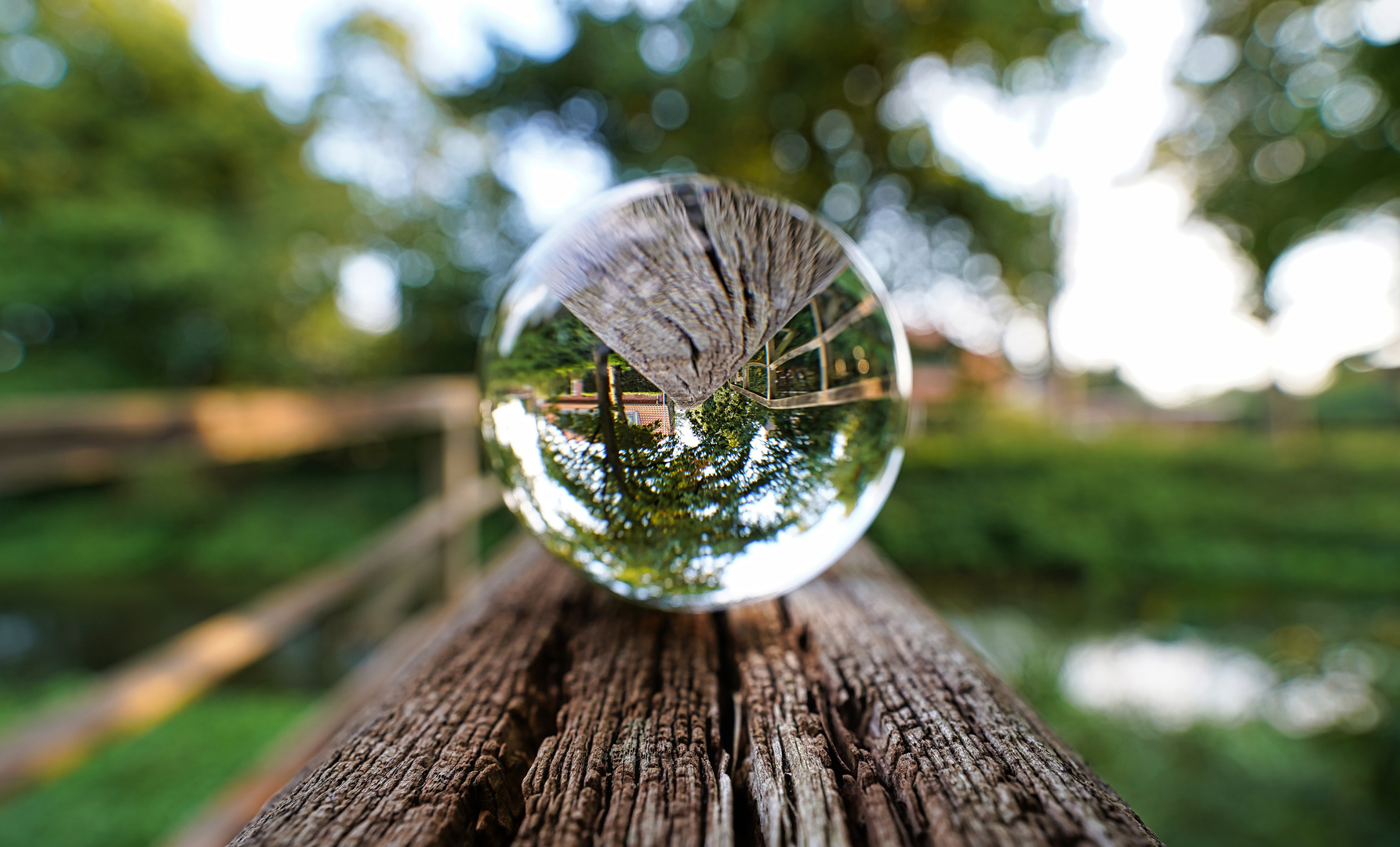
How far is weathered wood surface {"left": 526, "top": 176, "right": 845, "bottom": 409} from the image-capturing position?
46 centimetres

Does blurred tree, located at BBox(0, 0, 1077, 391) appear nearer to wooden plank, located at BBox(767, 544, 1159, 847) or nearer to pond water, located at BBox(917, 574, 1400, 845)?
pond water, located at BBox(917, 574, 1400, 845)

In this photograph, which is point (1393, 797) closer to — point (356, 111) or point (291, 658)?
point (291, 658)

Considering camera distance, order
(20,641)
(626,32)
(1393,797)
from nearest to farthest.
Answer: (1393,797) < (626,32) < (20,641)

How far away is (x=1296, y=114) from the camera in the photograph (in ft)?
10.6

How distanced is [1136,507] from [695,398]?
25.2 ft

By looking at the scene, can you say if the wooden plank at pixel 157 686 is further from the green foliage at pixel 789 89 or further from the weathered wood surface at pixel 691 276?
the green foliage at pixel 789 89

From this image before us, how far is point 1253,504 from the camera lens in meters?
6.55

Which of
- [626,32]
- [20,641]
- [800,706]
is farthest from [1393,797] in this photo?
[20,641]

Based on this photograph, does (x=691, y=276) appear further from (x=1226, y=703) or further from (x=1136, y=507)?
(x=1136, y=507)

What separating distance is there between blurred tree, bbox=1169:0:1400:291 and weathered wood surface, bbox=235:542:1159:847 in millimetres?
2831

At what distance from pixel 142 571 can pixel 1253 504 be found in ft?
43.5

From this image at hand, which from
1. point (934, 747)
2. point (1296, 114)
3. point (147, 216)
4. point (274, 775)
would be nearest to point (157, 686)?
point (274, 775)

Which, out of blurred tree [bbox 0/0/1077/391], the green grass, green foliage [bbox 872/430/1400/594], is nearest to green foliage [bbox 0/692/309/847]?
the green grass

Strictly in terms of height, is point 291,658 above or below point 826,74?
below
